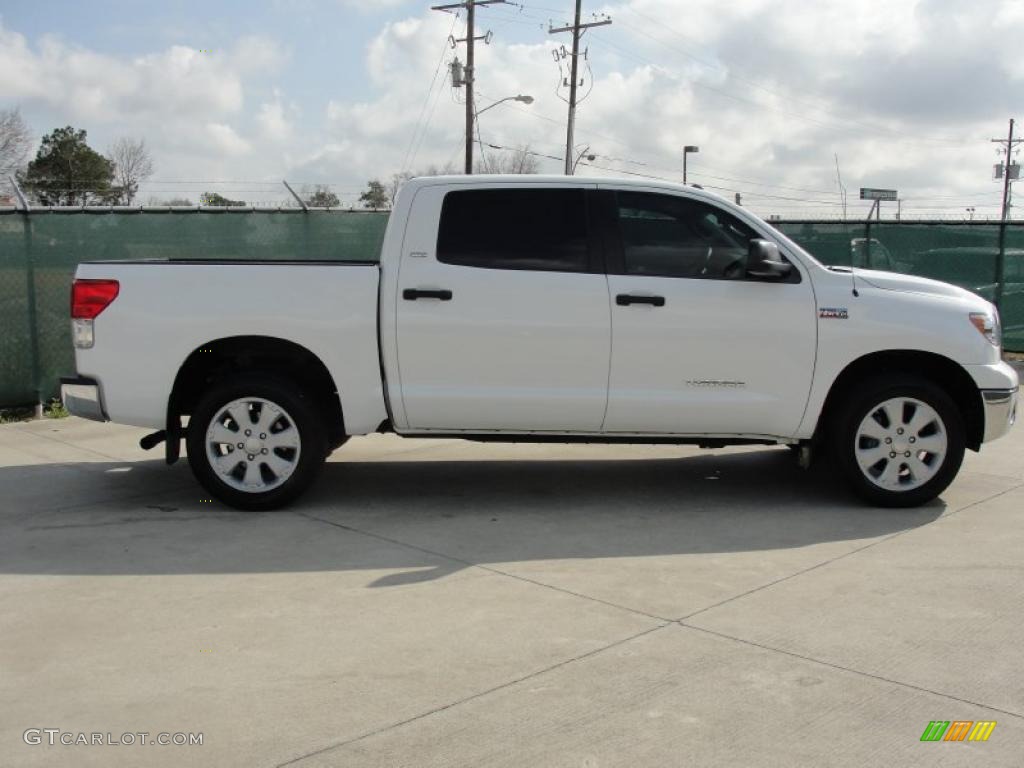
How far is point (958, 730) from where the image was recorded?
3527 mm

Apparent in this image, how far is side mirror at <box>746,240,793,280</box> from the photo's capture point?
6.07 m

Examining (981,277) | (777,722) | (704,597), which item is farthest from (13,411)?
(981,277)

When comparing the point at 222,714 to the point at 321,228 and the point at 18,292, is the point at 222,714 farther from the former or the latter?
the point at 321,228

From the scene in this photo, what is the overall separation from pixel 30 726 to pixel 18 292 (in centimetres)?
725

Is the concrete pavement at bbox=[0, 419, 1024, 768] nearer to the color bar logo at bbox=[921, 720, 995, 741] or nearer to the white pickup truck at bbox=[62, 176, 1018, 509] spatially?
the color bar logo at bbox=[921, 720, 995, 741]

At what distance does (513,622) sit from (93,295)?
11.3 feet

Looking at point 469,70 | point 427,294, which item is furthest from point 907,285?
point 469,70

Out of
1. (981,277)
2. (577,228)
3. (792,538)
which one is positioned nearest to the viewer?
(792,538)

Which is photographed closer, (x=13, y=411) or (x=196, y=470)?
(x=196, y=470)

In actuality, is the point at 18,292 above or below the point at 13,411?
above

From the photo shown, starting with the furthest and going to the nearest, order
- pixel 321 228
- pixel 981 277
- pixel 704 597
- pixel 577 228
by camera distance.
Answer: pixel 981 277 < pixel 321 228 < pixel 577 228 < pixel 704 597

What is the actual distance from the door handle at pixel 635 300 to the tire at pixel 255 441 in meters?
1.98

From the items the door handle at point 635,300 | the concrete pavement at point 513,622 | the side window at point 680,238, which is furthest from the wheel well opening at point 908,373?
the door handle at point 635,300

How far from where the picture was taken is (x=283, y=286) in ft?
20.4
